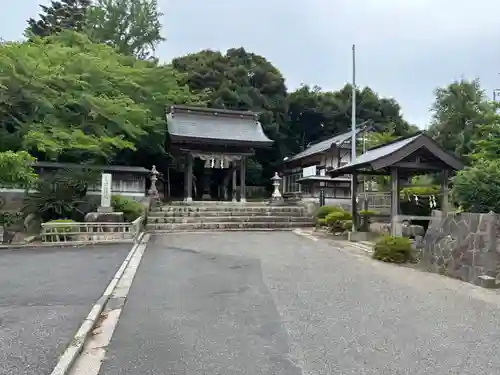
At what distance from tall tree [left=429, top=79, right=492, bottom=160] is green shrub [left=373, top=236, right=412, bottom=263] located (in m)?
18.5

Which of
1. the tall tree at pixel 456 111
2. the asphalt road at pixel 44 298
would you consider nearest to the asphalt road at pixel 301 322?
the asphalt road at pixel 44 298

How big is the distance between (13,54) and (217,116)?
1352 cm

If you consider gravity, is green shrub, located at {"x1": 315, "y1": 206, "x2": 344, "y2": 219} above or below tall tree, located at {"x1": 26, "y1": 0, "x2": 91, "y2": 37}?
below

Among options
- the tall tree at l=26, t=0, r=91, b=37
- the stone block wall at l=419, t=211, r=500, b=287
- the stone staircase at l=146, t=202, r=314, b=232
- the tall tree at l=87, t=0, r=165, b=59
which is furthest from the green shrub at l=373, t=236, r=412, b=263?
the tall tree at l=26, t=0, r=91, b=37

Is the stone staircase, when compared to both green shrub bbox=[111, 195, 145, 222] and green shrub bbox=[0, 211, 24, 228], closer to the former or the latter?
green shrub bbox=[111, 195, 145, 222]

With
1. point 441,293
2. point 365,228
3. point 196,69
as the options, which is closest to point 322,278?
point 441,293

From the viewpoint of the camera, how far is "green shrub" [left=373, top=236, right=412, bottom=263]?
9867mm

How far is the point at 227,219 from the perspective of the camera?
750 inches

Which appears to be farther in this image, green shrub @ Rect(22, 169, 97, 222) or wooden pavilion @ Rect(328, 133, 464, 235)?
green shrub @ Rect(22, 169, 97, 222)

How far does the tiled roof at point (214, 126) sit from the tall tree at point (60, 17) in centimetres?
1456

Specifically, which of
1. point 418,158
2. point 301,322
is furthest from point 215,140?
point 301,322

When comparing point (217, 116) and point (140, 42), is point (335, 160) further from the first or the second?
point (140, 42)

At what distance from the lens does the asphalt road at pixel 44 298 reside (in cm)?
384

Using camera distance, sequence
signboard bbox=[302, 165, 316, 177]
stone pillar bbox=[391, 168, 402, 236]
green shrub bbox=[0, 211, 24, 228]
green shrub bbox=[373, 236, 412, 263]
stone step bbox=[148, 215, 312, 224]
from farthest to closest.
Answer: signboard bbox=[302, 165, 316, 177] → stone step bbox=[148, 215, 312, 224] → green shrub bbox=[0, 211, 24, 228] → stone pillar bbox=[391, 168, 402, 236] → green shrub bbox=[373, 236, 412, 263]
